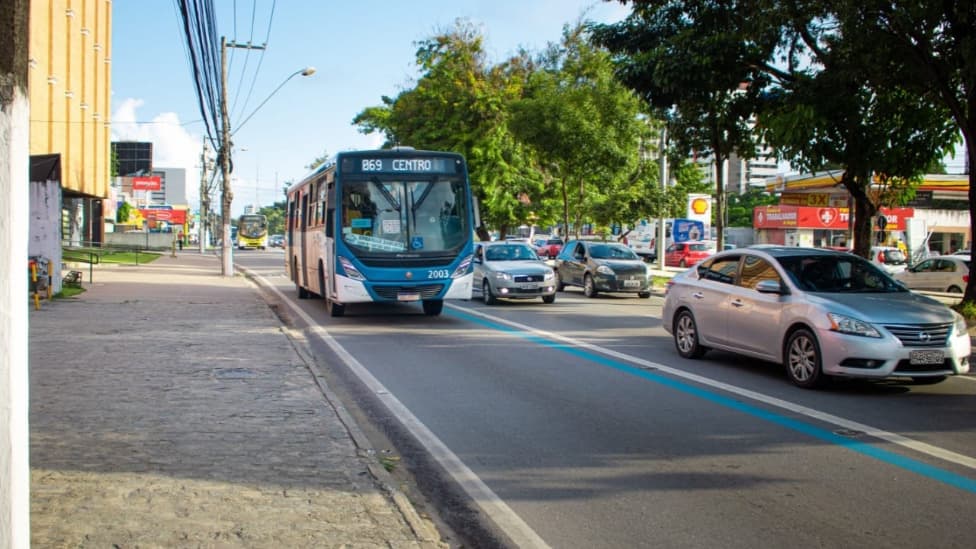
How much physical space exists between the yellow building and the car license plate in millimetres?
31706

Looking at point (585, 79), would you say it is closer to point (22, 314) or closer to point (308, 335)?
point (308, 335)

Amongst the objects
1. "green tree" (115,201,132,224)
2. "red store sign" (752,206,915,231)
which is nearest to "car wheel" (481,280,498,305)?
"red store sign" (752,206,915,231)

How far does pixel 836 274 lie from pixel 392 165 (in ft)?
29.0

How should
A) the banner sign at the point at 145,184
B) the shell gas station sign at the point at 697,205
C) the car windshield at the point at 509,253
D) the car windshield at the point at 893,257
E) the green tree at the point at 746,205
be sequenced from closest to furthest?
the car windshield at the point at 509,253 → the shell gas station sign at the point at 697,205 → the car windshield at the point at 893,257 → the banner sign at the point at 145,184 → the green tree at the point at 746,205

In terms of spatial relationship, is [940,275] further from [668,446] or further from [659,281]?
[668,446]

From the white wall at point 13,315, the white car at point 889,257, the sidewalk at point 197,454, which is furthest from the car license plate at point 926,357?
the white car at point 889,257

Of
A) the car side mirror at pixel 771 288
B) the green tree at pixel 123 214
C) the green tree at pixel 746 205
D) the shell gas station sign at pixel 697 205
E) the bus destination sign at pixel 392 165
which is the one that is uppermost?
the green tree at pixel 746 205

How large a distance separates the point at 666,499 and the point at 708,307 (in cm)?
622

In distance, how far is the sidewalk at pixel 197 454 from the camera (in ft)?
15.9

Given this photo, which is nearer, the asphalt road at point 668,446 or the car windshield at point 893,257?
the asphalt road at point 668,446

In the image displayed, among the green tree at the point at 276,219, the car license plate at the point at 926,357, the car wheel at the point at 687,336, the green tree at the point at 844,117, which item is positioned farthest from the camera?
the green tree at the point at 276,219

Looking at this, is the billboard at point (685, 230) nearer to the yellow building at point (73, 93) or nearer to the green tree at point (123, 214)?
the yellow building at point (73, 93)

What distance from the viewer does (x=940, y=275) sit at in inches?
1152

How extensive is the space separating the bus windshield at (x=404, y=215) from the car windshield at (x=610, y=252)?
30.3 ft
